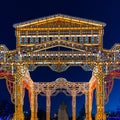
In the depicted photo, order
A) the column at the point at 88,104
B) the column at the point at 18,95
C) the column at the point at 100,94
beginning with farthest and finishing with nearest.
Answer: the column at the point at 88,104 < the column at the point at 18,95 < the column at the point at 100,94

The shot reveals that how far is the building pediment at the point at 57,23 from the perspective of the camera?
17656mm

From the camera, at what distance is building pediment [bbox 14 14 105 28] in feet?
57.9

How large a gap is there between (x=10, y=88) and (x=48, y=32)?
127 inches

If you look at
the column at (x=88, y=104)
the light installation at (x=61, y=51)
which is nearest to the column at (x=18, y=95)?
the light installation at (x=61, y=51)

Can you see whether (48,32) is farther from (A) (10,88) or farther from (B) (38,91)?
(B) (38,91)

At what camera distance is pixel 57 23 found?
17.8 m

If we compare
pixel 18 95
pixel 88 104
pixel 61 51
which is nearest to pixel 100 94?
pixel 61 51

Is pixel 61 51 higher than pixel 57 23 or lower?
lower

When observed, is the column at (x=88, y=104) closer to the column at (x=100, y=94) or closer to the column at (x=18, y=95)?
the column at (x=100, y=94)

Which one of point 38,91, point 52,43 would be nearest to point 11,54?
point 52,43

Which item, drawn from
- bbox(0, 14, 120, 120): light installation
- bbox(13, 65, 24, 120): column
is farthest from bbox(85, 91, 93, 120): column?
bbox(13, 65, 24, 120): column

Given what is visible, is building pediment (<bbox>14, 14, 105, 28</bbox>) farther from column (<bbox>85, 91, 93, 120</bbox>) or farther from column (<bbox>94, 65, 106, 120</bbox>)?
column (<bbox>85, 91, 93, 120</bbox>)

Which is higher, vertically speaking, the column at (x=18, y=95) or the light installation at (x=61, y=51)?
the light installation at (x=61, y=51)

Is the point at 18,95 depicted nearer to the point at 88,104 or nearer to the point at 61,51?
the point at 61,51
